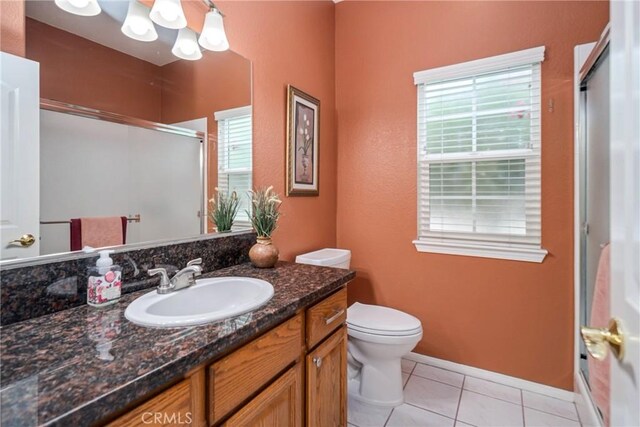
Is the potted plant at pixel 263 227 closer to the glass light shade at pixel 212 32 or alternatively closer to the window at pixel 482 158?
the glass light shade at pixel 212 32

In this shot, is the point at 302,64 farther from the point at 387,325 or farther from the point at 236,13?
the point at 387,325

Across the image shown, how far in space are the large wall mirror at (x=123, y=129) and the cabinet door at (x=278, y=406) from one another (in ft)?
2.38

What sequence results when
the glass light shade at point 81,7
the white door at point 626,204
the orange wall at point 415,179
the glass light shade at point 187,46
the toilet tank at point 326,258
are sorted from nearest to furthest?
1. the white door at point 626,204
2. the glass light shade at point 81,7
3. the glass light shade at point 187,46
4. the orange wall at point 415,179
5. the toilet tank at point 326,258

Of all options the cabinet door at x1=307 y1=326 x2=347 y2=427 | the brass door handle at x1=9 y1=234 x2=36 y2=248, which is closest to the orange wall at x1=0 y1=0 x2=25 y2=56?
the brass door handle at x1=9 y1=234 x2=36 y2=248

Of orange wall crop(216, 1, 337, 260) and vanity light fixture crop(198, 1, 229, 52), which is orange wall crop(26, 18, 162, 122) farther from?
orange wall crop(216, 1, 337, 260)

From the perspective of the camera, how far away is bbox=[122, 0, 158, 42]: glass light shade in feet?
3.82

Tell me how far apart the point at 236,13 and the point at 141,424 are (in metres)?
1.77

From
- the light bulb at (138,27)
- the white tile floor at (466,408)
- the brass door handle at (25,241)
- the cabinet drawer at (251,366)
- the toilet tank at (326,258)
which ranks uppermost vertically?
the light bulb at (138,27)

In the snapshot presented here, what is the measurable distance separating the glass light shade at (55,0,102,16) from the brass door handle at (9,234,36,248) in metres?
0.73

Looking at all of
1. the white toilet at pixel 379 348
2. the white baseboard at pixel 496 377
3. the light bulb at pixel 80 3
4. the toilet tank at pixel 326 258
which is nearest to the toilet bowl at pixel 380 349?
the white toilet at pixel 379 348

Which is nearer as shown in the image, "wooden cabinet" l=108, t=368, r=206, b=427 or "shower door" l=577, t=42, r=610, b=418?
"wooden cabinet" l=108, t=368, r=206, b=427

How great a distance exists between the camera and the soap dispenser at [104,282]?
3.15ft

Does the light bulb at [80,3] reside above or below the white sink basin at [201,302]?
above

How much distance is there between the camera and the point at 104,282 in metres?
0.97
